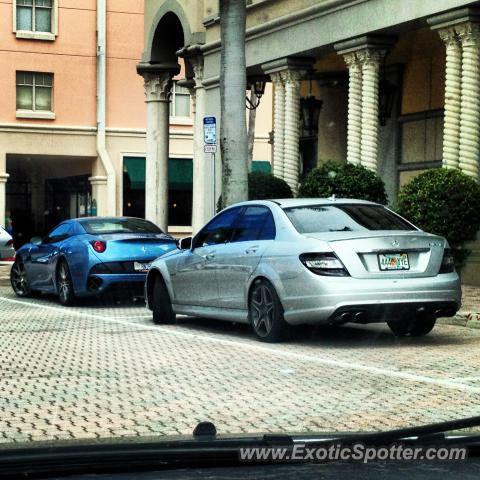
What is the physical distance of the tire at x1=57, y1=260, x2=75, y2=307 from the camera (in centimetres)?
1733

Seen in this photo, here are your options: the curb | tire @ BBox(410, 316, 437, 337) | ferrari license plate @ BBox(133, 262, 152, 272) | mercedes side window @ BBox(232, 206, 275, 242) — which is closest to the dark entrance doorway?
ferrari license plate @ BBox(133, 262, 152, 272)

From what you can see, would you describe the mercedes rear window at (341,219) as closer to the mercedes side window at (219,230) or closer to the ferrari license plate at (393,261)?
the ferrari license plate at (393,261)

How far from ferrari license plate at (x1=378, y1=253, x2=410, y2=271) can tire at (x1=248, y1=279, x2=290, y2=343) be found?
111 cm

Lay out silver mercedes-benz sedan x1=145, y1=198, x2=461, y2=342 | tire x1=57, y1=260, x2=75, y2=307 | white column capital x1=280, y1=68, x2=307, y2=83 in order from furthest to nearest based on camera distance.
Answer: white column capital x1=280, y1=68, x2=307, y2=83
tire x1=57, y1=260, x2=75, y2=307
silver mercedes-benz sedan x1=145, y1=198, x2=461, y2=342

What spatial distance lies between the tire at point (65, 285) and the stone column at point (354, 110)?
24.3 feet

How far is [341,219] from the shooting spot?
39.2ft

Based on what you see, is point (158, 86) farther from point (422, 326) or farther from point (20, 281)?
point (422, 326)

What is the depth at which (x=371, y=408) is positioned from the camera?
7.37 m

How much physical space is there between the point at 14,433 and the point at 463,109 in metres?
14.1

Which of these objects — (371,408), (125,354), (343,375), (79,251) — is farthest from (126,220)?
(371,408)

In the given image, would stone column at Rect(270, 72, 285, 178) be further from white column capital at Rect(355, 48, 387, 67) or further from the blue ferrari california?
the blue ferrari california

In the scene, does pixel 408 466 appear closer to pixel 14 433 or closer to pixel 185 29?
pixel 14 433

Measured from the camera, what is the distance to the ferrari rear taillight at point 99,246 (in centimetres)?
1707

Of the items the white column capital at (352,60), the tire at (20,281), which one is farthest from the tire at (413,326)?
the white column capital at (352,60)
